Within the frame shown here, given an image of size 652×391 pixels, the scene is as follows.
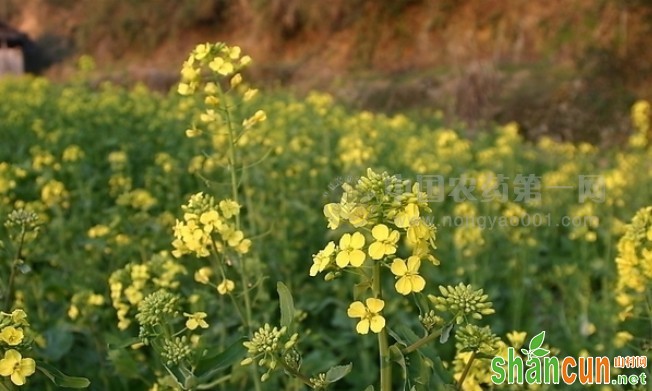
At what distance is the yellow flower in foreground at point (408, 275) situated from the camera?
48.3 inches

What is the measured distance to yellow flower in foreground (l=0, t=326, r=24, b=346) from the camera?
126 centimetres

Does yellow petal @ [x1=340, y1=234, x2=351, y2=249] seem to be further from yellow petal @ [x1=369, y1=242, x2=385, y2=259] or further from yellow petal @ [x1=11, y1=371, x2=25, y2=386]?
yellow petal @ [x1=11, y1=371, x2=25, y2=386]

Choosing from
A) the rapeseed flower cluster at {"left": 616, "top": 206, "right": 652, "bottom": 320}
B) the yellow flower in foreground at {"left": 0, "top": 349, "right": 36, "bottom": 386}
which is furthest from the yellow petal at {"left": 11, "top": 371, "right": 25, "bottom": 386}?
the rapeseed flower cluster at {"left": 616, "top": 206, "right": 652, "bottom": 320}

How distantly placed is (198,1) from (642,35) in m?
10.5

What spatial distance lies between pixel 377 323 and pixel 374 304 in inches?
1.2

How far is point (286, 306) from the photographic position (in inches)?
53.9

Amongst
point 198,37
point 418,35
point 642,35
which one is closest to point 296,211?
point 642,35

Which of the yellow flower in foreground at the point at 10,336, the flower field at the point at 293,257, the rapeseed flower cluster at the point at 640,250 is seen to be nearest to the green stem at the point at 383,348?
the flower field at the point at 293,257

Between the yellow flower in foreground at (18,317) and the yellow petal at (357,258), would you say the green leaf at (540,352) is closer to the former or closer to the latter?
the yellow petal at (357,258)

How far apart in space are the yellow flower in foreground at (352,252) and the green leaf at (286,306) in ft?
0.53

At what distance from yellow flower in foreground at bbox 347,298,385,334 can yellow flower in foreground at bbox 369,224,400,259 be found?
81mm

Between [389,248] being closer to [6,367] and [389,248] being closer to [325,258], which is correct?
[325,258]

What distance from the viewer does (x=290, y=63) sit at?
15.0m

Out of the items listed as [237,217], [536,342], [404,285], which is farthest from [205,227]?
[536,342]
